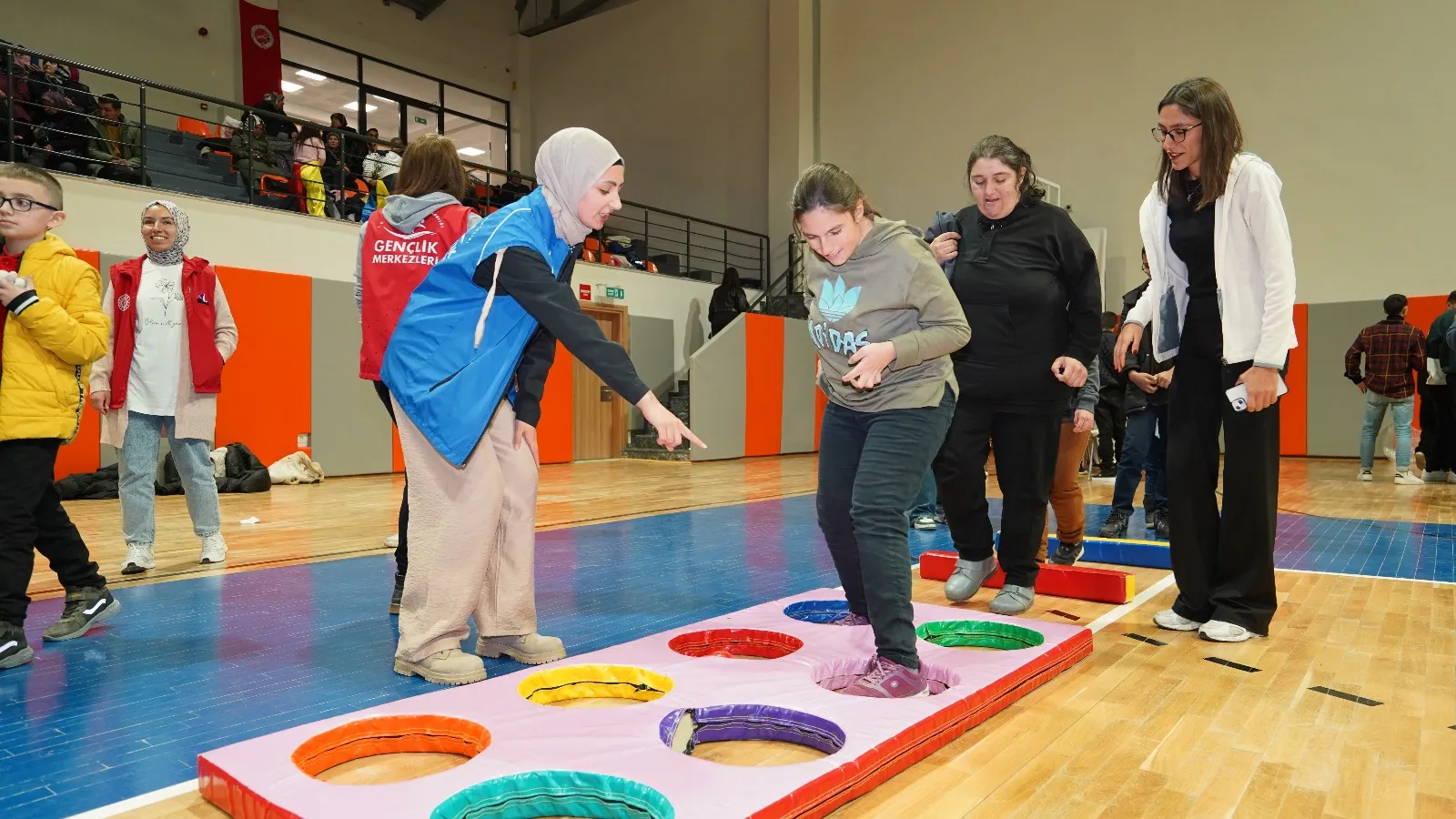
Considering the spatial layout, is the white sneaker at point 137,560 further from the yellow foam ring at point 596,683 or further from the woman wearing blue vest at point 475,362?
the yellow foam ring at point 596,683

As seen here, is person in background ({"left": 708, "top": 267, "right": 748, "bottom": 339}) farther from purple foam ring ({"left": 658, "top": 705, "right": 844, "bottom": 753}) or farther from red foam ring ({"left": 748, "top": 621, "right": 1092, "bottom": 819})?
purple foam ring ({"left": 658, "top": 705, "right": 844, "bottom": 753})

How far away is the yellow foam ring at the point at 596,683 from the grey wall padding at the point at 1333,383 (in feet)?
36.8

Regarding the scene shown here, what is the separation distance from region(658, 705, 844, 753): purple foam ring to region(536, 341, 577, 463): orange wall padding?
8826 mm

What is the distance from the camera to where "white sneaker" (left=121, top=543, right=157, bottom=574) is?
3.85 meters

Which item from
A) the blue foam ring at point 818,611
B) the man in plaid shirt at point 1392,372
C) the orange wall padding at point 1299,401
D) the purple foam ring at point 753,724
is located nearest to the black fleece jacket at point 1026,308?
the blue foam ring at point 818,611

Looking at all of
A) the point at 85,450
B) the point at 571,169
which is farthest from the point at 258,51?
the point at 571,169

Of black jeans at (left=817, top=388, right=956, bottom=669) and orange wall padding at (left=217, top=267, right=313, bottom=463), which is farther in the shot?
orange wall padding at (left=217, top=267, right=313, bottom=463)

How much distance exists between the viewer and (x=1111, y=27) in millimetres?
12008

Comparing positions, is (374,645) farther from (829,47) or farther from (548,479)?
(829,47)

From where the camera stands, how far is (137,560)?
388 centimetres

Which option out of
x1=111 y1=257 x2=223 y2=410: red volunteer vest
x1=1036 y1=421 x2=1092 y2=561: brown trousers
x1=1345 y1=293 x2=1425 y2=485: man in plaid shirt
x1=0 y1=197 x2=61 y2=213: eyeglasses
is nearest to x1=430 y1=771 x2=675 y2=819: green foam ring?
x1=0 y1=197 x2=61 y2=213: eyeglasses

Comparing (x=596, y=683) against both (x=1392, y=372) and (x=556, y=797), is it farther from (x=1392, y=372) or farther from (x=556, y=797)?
(x=1392, y=372)

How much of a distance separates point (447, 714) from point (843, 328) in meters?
1.25

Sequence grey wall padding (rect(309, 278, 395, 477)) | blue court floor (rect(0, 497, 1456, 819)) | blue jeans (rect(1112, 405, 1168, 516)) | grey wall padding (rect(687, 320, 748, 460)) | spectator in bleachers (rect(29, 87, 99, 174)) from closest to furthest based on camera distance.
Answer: blue court floor (rect(0, 497, 1456, 819))
blue jeans (rect(1112, 405, 1168, 516))
spectator in bleachers (rect(29, 87, 99, 174))
grey wall padding (rect(309, 278, 395, 477))
grey wall padding (rect(687, 320, 748, 460))
